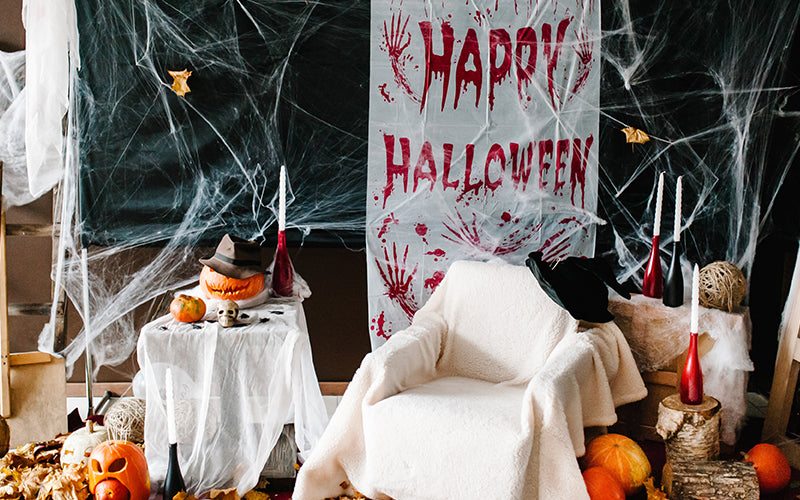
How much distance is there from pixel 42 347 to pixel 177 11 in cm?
147

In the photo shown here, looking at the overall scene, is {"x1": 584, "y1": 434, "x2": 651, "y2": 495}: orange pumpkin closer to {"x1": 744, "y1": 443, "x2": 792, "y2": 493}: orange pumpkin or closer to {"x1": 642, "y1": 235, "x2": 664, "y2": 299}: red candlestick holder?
{"x1": 744, "y1": 443, "x2": 792, "y2": 493}: orange pumpkin

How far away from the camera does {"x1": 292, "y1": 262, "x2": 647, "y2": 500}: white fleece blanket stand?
203 centimetres

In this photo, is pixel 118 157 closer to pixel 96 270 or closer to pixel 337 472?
pixel 96 270

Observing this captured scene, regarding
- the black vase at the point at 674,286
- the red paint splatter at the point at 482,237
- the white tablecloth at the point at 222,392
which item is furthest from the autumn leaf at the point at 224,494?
the black vase at the point at 674,286

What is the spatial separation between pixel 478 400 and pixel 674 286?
0.95 m

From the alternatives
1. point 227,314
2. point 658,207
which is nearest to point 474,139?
point 658,207

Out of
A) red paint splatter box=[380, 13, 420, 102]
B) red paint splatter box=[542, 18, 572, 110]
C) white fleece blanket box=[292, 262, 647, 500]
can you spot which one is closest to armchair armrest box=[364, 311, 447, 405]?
white fleece blanket box=[292, 262, 647, 500]

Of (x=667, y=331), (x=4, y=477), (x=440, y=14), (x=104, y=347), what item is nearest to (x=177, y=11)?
(x=440, y=14)

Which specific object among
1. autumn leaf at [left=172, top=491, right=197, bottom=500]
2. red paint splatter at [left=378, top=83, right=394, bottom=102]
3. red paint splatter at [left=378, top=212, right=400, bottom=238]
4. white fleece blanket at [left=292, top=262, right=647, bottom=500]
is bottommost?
autumn leaf at [left=172, top=491, right=197, bottom=500]

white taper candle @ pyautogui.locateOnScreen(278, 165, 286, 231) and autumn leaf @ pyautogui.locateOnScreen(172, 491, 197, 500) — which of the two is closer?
autumn leaf @ pyautogui.locateOnScreen(172, 491, 197, 500)

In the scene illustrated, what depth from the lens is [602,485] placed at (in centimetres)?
216

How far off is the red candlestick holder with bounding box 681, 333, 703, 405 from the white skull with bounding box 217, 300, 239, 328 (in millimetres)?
1499

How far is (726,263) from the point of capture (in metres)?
2.66

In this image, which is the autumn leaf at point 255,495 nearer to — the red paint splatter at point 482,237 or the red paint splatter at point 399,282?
the red paint splatter at point 399,282
